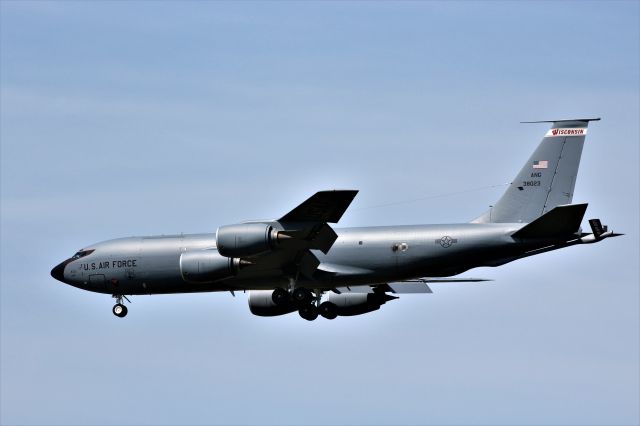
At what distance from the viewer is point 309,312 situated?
2442 inches

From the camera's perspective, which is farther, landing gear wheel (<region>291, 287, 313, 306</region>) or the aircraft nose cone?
the aircraft nose cone

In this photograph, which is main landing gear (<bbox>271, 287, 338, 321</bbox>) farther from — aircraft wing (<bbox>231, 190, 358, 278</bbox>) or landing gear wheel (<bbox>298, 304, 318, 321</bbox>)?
aircraft wing (<bbox>231, 190, 358, 278</bbox>)

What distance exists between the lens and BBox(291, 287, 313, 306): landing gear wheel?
2388 inches

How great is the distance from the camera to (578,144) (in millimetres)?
60531

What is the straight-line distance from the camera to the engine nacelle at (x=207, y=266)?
195 feet

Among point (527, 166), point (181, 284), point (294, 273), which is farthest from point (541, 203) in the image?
point (181, 284)

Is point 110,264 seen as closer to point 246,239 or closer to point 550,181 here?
point 246,239

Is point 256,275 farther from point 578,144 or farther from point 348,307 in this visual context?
point 578,144

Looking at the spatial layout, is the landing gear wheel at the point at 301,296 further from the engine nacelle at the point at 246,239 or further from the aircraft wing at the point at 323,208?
the aircraft wing at the point at 323,208

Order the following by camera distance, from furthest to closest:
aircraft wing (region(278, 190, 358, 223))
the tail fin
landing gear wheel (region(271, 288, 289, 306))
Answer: landing gear wheel (region(271, 288, 289, 306)) < the tail fin < aircraft wing (region(278, 190, 358, 223))

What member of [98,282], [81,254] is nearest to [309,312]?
[98,282]

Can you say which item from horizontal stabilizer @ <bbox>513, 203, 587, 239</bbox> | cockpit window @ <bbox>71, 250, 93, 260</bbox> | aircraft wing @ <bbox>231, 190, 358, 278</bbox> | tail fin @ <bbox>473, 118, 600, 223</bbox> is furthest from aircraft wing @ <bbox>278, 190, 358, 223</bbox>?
cockpit window @ <bbox>71, 250, 93, 260</bbox>

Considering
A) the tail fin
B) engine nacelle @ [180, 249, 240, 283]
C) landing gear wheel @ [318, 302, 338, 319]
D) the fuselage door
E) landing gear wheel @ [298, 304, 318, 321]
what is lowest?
landing gear wheel @ [298, 304, 318, 321]

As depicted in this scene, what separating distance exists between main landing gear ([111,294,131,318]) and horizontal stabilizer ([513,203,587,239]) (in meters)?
17.4
